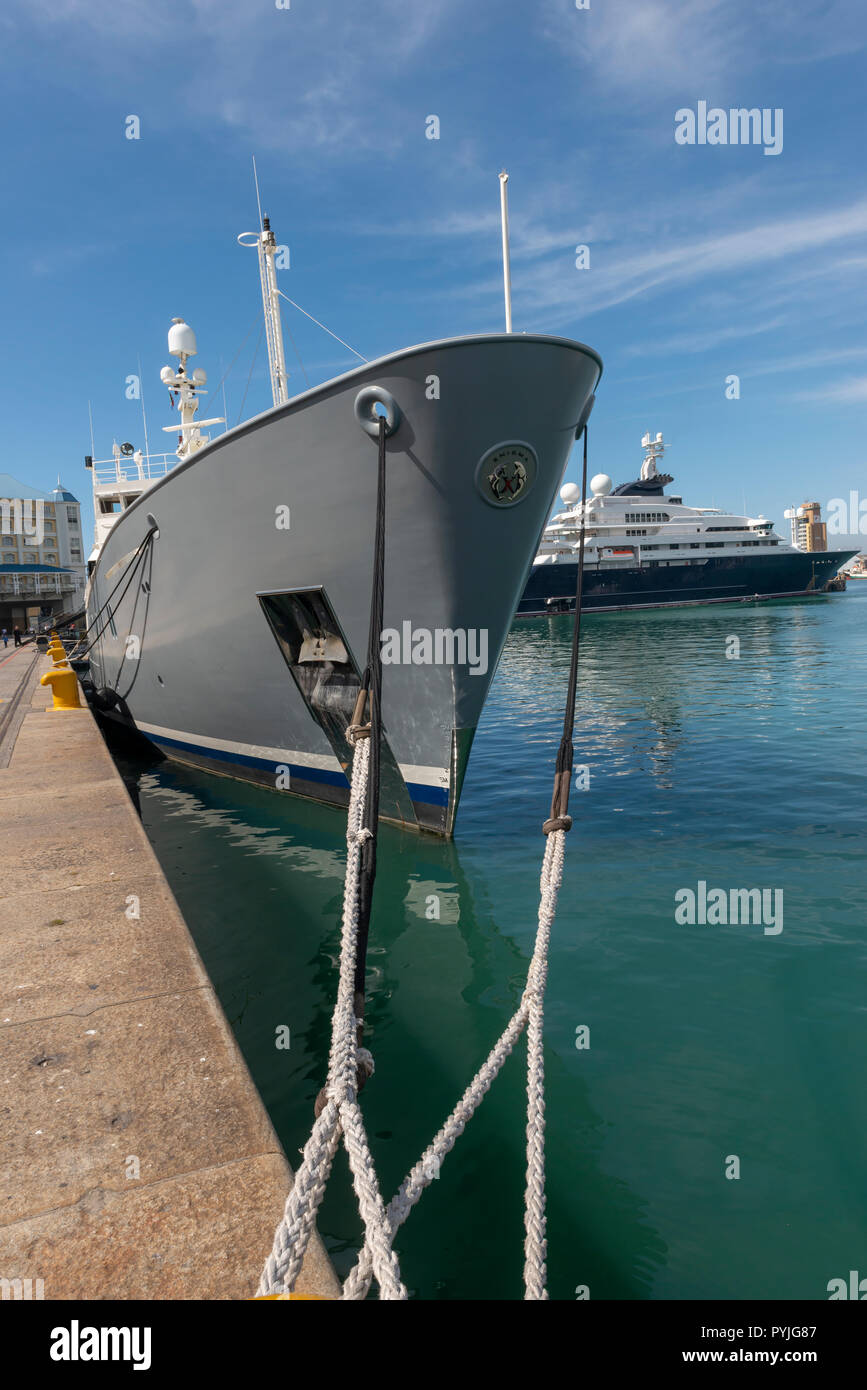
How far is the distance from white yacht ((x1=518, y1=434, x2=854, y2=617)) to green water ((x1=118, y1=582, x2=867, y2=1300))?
51088 mm

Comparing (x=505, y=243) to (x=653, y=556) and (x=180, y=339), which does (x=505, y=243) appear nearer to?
(x=180, y=339)

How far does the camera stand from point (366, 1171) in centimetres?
216

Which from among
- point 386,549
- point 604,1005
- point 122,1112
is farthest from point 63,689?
point 122,1112

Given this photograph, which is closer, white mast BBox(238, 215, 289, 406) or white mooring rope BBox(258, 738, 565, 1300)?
white mooring rope BBox(258, 738, 565, 1300)

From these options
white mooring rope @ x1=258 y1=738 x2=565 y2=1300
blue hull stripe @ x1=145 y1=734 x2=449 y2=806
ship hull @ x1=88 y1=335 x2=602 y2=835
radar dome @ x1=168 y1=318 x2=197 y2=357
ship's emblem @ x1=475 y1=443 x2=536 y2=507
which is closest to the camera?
white mooring rope @ x1=258 y1=738 x2=565 y2=1300

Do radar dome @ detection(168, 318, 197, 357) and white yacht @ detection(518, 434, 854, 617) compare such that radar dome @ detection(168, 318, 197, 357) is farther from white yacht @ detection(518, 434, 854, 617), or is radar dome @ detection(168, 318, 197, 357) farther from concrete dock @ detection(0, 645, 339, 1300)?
white yacht @ detection(518, 434, 854, 617)

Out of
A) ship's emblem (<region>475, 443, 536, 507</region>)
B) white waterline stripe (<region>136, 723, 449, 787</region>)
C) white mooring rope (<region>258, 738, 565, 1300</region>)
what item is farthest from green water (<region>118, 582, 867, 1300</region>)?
ship's emblem (<region>475, 443, 536, 507</region>)

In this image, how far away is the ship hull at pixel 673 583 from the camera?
60.9 metres

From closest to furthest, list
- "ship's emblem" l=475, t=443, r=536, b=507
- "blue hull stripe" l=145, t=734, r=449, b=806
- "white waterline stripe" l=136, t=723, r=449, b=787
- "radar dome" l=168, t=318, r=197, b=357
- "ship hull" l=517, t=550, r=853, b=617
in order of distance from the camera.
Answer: "ship's emblem" l=475, t=443, r=536, b=507
"white waterline stripe" l=136, t=723, r=449, b=787
"blue hull stripe" l=145, t=734, r=449, b=806
"radar dome" l=168, t=318, r=197, b=357
"ship hull" l=517, t=550, r=853, b=617

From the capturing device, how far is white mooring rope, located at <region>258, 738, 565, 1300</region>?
1.92 meters

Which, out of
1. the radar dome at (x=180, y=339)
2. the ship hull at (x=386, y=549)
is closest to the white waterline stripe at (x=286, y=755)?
the ship hull at (x=386, y=549)

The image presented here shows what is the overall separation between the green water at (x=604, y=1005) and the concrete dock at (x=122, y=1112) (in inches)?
37.1

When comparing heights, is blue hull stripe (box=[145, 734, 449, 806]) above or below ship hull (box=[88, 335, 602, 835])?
below

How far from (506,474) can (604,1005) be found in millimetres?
4299
